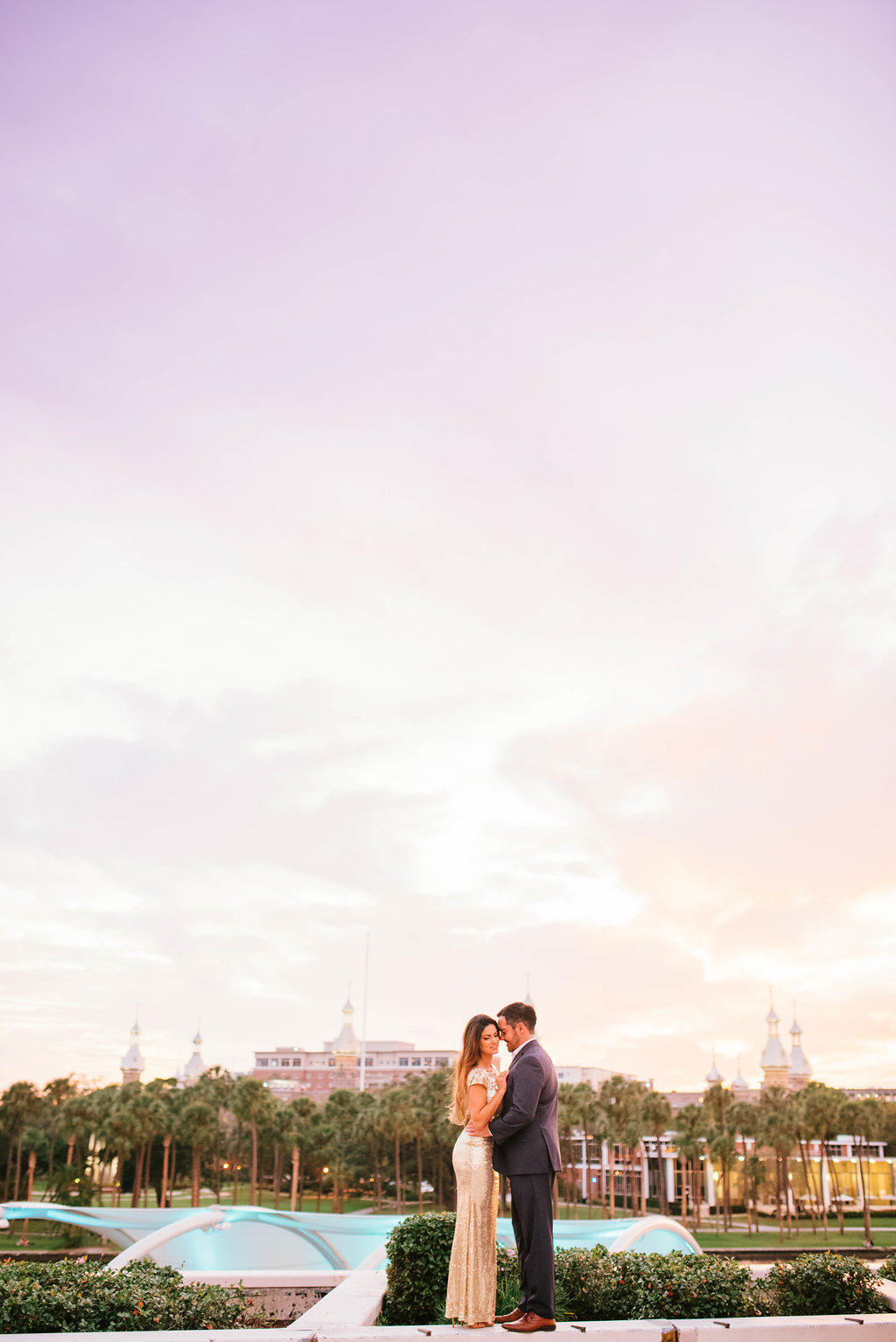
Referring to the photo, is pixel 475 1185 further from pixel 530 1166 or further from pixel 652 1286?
pixel 652 1286

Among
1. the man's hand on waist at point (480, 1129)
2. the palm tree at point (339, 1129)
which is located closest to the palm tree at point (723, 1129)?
the palm tree at point (339, 1129)

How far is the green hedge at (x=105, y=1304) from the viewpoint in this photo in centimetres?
653

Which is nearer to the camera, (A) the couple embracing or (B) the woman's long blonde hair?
(A) the couple embracing

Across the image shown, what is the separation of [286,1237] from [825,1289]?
53.5ft

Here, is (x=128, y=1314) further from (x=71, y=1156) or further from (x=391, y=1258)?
(x=71, y=1156)

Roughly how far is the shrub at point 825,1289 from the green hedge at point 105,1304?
4.34m

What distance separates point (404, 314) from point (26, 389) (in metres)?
7.32

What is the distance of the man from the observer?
231 inches

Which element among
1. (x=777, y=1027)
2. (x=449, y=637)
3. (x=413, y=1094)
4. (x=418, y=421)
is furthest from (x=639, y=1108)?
(x=777, y=1027)

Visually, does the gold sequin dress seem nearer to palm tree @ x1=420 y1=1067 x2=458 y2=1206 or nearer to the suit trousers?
the suit trousers

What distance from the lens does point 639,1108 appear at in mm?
58344

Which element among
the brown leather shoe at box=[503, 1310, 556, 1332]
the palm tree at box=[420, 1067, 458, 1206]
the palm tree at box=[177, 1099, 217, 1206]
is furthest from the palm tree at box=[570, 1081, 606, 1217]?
the brown leather shoe at box=[503, 1310, 556, 1332]

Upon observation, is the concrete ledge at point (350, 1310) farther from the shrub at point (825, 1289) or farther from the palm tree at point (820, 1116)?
the palm tree at point (820, 1116)

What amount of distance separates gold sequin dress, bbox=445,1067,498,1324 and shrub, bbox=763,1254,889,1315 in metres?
2.92
